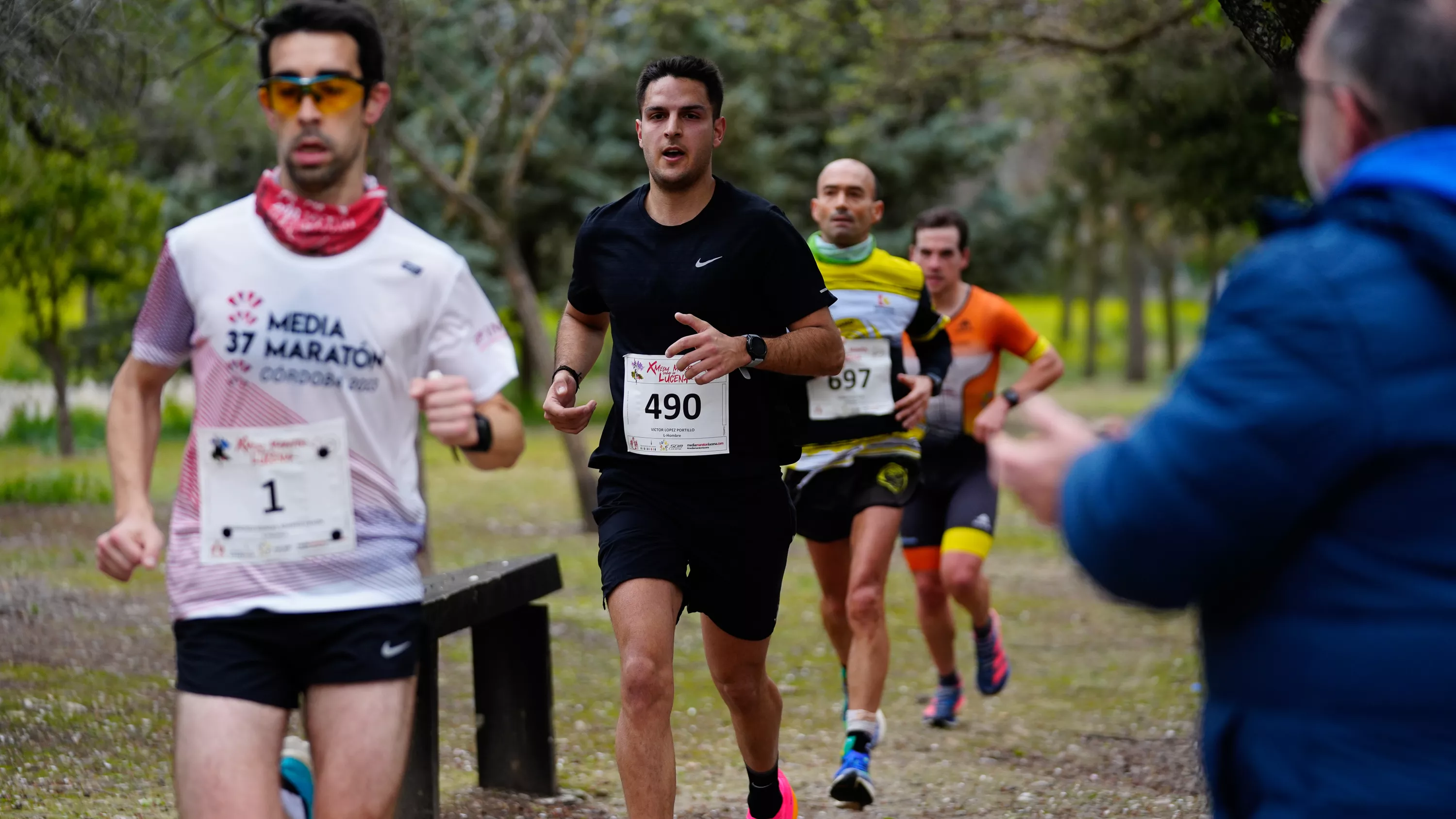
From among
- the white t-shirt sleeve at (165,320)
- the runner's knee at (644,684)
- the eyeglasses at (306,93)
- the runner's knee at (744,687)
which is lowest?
the runner's knee at (744,687)

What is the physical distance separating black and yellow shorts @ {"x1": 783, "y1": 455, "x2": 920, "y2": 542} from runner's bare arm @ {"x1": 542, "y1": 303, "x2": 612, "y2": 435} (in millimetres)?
1961

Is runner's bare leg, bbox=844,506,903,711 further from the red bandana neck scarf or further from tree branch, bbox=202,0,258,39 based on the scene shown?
tree branch, bbox=202,0,258,39

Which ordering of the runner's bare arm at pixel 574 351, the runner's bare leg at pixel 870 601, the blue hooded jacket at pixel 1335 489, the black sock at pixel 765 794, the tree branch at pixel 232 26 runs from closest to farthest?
the blue hooded jacket at pixel 1335 489
the runner's bare arm at pixel 574 351
the black sock at pixel 765 794
the runner's bare leg at pixel 870 601
the tree branch at pixel 232 26

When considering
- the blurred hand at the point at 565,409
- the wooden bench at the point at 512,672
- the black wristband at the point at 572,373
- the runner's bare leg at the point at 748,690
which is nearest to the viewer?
the blurred hand at the point at 565,409

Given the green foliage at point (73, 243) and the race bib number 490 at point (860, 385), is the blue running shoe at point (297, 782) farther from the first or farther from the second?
the green foliage at point (73, 243)

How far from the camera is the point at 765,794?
5742 millimetres

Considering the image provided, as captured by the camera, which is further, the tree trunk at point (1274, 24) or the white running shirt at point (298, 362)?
the tree trunk at point (1274, 24)

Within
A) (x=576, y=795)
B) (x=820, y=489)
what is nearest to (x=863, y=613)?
(x=820, y=489)

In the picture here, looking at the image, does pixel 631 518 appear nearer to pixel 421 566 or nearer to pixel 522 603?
pixel 522 603

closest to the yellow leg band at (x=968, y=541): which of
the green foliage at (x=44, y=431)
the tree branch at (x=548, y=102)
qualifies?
the tree branch at (x=548, y=102)

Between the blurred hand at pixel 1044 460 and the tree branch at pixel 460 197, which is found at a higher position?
the tree branch at pixel 460 197

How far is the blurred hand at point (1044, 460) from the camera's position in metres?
2.65

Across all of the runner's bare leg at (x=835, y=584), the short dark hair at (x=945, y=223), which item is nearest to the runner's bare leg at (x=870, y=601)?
the runner's bare leg at (x=835, y=584)

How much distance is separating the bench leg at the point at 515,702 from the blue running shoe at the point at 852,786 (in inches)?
44.5
